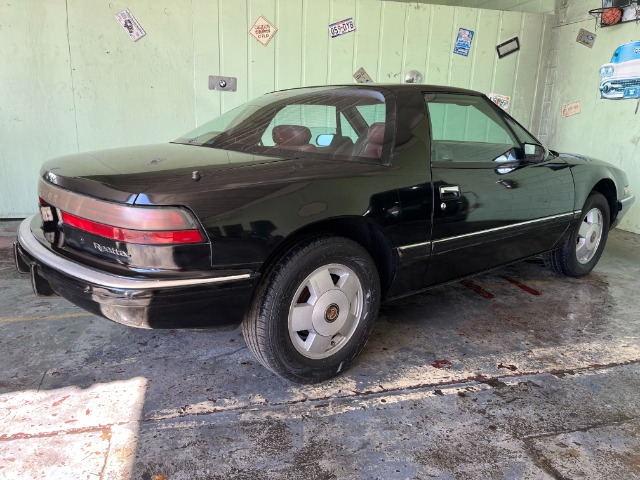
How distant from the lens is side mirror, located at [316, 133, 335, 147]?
7.93 feet

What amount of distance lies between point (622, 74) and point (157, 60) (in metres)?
5.10

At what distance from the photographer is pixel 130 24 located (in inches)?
198

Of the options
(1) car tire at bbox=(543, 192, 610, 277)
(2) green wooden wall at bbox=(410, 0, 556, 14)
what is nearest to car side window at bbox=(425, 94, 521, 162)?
(1) car tire at bbox=(543, 192, 610, 277)

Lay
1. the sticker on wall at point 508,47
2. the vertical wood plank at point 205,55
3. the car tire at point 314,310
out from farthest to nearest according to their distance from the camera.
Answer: the sticker on wall at point 508,47 < the vertical wood plank at point 205,55 < the car tire at point 314,310

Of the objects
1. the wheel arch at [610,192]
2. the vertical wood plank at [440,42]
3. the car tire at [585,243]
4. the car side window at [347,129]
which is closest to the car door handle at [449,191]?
the car side window at [347,129]

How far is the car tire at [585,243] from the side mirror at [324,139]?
212 cm

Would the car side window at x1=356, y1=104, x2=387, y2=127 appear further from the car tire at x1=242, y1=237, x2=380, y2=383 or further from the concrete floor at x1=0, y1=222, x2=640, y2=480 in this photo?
the concrete floor at x1=0, y1=222, x2=640, y2=480

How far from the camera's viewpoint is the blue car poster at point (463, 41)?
236 inches

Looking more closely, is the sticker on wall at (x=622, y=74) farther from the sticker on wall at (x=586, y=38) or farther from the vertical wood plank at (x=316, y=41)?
the vertical wood plank at (x=316, y=41)

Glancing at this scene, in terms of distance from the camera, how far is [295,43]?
5.47 metres

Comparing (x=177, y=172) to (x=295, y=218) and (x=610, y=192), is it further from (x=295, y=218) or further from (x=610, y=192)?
(x=610, y=192)

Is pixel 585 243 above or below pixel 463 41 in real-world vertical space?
below

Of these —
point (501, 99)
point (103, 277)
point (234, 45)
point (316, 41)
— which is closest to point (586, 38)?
point (501, 99)

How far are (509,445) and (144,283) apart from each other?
151cm
